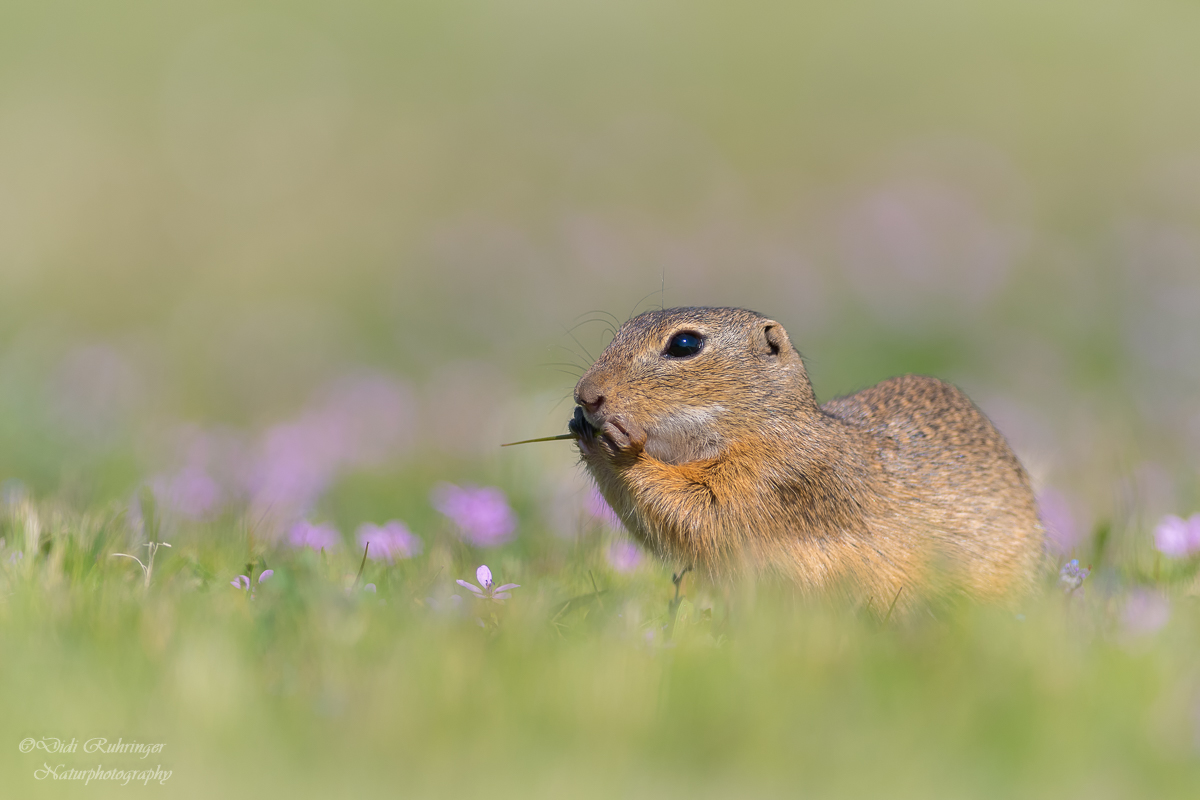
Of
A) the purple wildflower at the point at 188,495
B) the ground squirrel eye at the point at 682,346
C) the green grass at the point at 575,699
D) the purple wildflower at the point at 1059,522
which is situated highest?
the ground squirrel eye at the point at 682,346

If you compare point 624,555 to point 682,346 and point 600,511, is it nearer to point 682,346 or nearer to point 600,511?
point 600,511

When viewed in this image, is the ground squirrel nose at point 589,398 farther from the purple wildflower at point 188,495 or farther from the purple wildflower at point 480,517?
the purple wildflower at point 188,495

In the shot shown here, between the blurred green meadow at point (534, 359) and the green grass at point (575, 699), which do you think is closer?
the green grass at point (575, 699)

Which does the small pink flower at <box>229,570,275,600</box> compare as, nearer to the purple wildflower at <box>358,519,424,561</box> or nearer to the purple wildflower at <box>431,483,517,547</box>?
the purple wildflower at <box>358,519,424,561</box>

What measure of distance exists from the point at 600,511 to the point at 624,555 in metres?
0.54

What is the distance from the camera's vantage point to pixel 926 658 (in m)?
3.15

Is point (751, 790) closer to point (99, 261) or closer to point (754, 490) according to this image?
point (754, 490)

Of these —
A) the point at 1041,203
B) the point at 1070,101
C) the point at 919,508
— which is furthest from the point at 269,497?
the point at 1070,101

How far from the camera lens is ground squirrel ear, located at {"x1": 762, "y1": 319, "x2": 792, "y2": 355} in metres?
5.11

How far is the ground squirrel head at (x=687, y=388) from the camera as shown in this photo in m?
4.57

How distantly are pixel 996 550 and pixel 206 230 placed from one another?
11.4 meters

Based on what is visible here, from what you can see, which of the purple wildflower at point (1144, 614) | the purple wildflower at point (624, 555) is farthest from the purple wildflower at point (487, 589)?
the purple wildflower at point (1144, 614)

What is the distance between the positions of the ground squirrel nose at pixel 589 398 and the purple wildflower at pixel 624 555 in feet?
1.98

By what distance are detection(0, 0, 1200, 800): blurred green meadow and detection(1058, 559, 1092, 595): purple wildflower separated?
2cm
